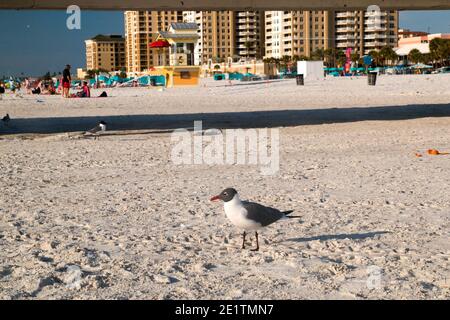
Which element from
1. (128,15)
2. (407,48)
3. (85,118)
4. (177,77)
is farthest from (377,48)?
(85,118)

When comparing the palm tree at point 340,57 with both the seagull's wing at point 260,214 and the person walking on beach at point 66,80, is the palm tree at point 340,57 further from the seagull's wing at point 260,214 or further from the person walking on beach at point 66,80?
the seagull's wing at point 260,214

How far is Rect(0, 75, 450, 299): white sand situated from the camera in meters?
5.30

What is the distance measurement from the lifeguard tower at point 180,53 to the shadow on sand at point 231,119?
1352 inches

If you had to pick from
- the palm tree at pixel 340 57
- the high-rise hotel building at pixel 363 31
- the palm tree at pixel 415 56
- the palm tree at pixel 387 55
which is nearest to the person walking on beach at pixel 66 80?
the palm tree at pixel 415 56

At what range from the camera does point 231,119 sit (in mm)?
21625

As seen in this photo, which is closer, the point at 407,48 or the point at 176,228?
the point at 176,228

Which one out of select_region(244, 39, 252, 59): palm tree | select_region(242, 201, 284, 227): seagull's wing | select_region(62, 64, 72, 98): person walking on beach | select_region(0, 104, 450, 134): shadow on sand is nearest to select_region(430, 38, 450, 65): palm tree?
select_region(244, 39, 252, 59): palm tree

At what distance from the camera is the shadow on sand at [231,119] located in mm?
19531

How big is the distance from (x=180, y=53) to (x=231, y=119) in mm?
37448

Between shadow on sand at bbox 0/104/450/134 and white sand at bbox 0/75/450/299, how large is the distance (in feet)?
12.7

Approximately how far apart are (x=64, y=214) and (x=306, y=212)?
320 cm

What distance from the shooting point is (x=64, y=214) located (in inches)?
318

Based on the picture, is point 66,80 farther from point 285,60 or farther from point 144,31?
point 144,31

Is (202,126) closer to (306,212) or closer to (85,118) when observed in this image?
(85,118)
